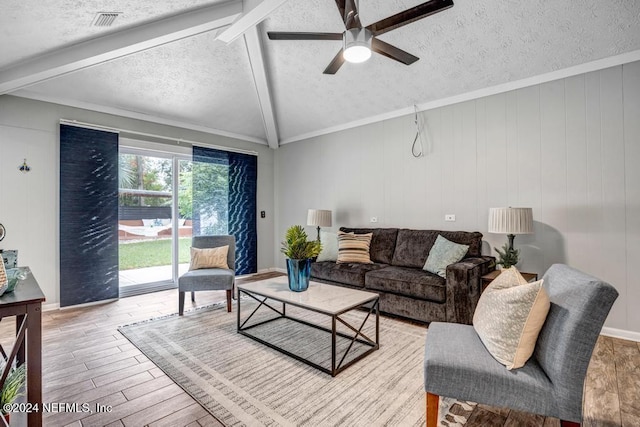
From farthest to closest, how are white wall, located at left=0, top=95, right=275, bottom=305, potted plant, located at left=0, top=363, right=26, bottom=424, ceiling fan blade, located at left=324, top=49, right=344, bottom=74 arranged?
white wall, located at left=0, top=95, right=275, bottom=305 → ceiling fan blade, located at left=324, top=49, right=344, bottom=74 → potted plant, located at left=0, top=363, right=26, bottom=424

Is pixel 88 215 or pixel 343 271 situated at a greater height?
pixel 88 215

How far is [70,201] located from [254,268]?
3038 mm

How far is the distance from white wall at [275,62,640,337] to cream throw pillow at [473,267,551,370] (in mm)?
2245

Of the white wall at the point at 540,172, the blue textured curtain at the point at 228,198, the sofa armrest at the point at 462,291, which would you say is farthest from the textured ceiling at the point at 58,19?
the sofa armrest at the point at 462,291

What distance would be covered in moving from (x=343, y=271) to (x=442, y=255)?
3.98 feet

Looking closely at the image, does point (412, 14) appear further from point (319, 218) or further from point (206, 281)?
point (206, 281)

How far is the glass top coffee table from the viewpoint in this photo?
7.90 ft

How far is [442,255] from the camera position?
3.48 m

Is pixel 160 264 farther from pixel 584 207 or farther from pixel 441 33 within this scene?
pixel 584 207

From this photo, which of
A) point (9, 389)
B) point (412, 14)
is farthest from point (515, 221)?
point (9, 389)

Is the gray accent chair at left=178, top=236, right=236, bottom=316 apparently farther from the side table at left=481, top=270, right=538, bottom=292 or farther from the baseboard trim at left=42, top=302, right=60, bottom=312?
the side table at left=481, top=270, right=538, bottom=292

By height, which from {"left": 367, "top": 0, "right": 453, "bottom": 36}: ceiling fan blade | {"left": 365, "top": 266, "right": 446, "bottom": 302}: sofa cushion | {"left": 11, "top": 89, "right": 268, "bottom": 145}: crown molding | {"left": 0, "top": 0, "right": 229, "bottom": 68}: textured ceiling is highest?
{"left": 0, "top": 0, "right": 229, "bottom": 68}: textured ceiling

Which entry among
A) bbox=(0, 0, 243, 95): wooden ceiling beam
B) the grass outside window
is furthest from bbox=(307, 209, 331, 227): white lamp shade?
bbox=(0, 0, 243, 95): wooden ceiling beam

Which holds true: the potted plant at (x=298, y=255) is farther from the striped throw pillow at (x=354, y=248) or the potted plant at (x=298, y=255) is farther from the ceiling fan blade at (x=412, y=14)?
the ceiling fan blade at (x=412, y=14)
